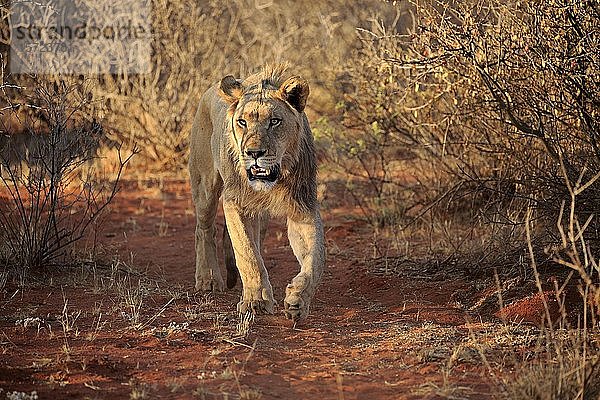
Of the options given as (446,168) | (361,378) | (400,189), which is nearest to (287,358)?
(361,378)

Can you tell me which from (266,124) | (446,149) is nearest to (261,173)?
(266,124)

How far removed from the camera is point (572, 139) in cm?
626

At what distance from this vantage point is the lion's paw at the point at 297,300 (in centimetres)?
525

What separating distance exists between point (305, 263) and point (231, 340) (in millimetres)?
847

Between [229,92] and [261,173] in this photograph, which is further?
[229,92]

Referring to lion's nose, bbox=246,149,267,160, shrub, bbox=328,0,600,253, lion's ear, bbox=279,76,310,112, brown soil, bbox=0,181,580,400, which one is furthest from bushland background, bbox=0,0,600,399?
lion's nose, bbox=246,149,267,160

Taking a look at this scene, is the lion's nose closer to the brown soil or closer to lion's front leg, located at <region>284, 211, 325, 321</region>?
lion's front leg, located at <region>284, 211, 325, 321</region>

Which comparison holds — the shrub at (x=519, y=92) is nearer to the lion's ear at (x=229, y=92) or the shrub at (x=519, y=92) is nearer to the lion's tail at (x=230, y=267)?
the lion's ear at (x=229, y=92)

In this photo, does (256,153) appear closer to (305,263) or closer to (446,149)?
(305,263)

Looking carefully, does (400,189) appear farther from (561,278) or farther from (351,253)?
(561,278)

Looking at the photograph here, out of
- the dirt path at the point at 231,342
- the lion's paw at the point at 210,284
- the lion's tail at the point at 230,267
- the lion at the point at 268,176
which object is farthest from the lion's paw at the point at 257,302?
the lion's tail at the point at 230,267

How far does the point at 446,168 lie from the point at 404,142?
588mm

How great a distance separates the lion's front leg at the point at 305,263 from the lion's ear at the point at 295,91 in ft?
2.38

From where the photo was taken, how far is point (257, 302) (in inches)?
218
